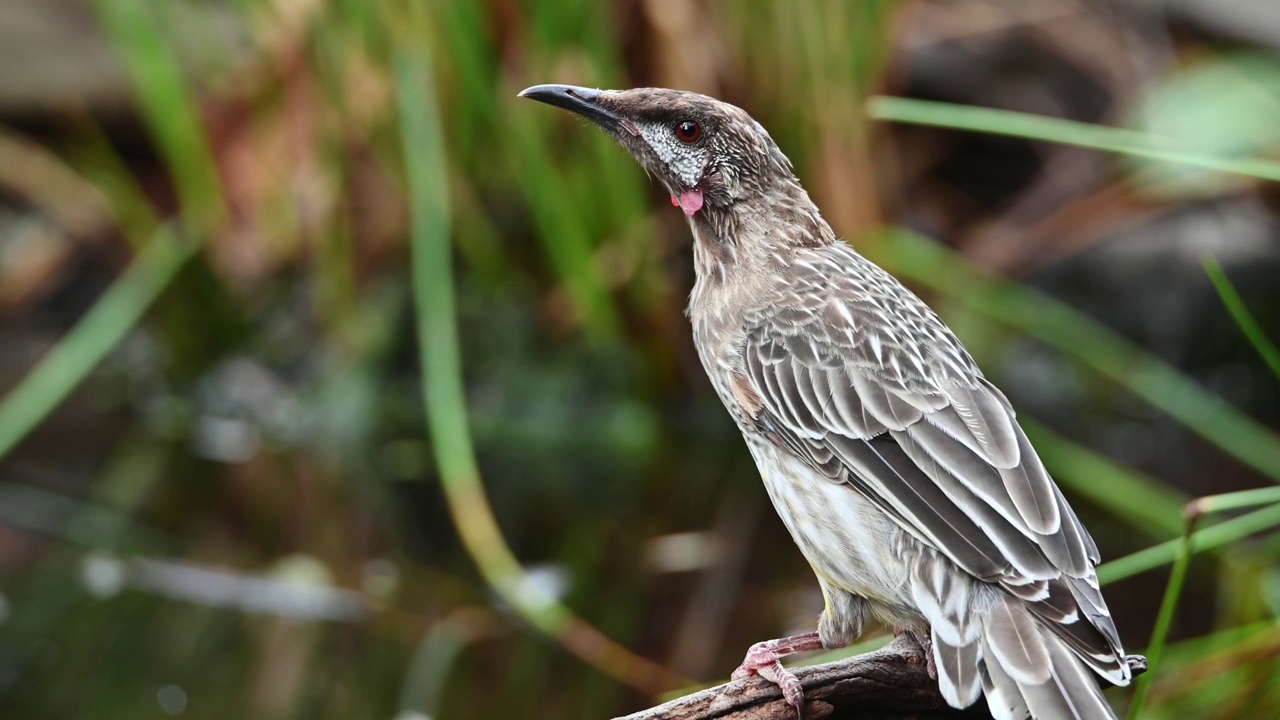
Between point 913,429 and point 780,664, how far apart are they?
0.58 metres

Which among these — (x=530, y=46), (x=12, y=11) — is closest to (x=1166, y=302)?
(x=530, y=46)

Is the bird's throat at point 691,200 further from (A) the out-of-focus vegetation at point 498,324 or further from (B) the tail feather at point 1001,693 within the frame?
(A) the out-of-focus vegetation at point 498,324

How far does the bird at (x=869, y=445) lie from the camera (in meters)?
2.93

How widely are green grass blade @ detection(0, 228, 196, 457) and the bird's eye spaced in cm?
356

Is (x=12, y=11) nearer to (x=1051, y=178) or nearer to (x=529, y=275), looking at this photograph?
(x=529, y=275)

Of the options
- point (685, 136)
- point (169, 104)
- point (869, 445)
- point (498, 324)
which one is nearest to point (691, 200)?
point (685, 136)

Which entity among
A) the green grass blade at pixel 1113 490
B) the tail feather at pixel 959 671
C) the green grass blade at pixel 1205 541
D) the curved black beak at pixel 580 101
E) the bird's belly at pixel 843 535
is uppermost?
the curved black beak at pixel 580 101

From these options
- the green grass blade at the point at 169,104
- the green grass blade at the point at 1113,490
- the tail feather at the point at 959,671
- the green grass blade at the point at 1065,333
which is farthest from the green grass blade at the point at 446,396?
the tail feather at the point at 959,671

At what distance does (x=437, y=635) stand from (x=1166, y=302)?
15.3ft

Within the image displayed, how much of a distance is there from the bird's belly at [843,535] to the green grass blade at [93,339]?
3.87 m

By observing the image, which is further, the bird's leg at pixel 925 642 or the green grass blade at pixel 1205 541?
the green grass blade at pixel 1205 541

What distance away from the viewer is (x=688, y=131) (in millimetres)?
3771

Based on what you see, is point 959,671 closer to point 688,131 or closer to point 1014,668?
point 1014,668

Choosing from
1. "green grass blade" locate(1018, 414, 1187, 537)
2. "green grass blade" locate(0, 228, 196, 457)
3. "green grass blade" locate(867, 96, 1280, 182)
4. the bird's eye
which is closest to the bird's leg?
"green grass blade" locate(867, 96, 1280, 182)
